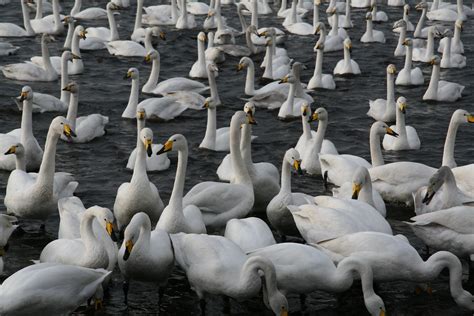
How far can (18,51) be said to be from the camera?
24.4 meters

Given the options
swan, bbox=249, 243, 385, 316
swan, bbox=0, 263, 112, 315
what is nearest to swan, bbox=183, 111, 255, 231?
swan, bbox=249, 243, 385, 316

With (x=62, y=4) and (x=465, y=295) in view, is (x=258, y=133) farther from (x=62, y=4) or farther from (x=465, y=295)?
(x=62, y=4)

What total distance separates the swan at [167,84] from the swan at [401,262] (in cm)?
967

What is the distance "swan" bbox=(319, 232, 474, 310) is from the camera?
1095 centimetres

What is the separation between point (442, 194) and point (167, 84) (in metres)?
8.30

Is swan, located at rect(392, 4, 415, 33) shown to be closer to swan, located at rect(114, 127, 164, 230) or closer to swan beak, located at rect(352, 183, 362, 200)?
swan beak, located at rect(352, 183, 362, 200)

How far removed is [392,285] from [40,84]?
1152 centimetres

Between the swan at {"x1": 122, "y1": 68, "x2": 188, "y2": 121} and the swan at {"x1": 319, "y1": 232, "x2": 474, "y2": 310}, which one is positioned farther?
the swan at {"x1": 122, "y1": 68, "x2": 188, "y2": 121}

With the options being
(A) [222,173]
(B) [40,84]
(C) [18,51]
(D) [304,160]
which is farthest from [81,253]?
(C) [18,51]

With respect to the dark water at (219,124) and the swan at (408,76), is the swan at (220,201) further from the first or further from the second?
the swan at (408,76)

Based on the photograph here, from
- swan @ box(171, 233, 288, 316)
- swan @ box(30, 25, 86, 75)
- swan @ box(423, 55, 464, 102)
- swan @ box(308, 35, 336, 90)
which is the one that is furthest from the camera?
swan @ box(30, 25, 86, 75)

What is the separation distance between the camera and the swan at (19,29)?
83.7ft

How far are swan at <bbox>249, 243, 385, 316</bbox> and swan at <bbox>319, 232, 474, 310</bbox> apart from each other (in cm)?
28

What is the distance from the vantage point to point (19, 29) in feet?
84.4
